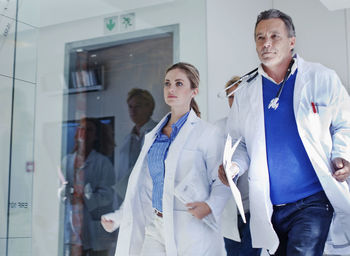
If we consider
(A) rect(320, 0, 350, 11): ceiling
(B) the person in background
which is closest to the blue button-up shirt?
(B) the person in background

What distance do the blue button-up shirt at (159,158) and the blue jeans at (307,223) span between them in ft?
2.19

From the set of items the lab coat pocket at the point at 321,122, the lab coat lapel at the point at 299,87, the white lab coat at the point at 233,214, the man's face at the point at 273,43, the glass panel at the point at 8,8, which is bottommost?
the white lab coat at the point at 233,214

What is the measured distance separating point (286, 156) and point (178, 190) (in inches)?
23.5

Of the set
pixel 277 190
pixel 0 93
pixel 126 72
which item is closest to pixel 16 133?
pixel 0 93

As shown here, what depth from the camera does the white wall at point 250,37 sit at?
4.16 meters

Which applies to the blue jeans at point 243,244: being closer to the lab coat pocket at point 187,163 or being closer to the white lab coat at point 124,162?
the lab coat pocket at point 187,163

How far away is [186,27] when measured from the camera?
4098mm

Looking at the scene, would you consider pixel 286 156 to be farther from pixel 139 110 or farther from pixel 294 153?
pixel 139 110

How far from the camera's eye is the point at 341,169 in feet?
7.43

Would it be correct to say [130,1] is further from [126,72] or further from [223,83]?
[223,83]

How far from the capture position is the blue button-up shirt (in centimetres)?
266

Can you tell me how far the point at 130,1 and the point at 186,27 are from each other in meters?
0.54

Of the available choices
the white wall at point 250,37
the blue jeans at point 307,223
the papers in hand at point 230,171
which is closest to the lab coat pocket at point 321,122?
the blue jeans at point 307,223

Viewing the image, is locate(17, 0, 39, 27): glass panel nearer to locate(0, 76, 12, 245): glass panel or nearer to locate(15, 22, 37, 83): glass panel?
locate(15, 22, 37, 83): glass panel
